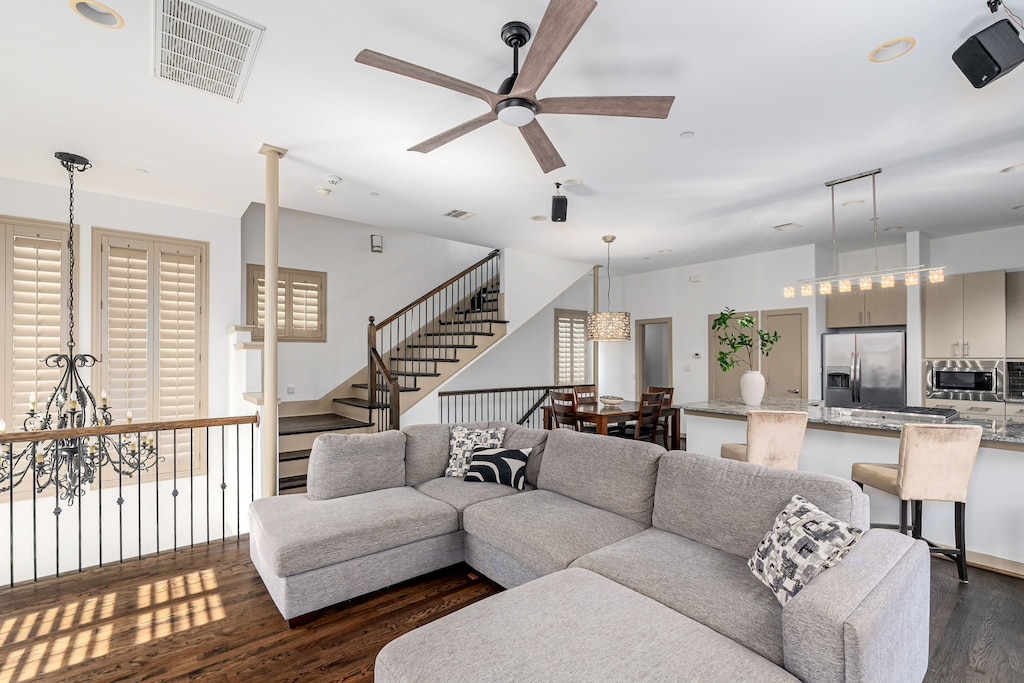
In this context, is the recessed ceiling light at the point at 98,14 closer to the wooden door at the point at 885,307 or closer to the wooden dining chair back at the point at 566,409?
the wooden dining chair back at the point at 566,409

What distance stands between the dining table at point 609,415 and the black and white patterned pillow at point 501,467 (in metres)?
1.86

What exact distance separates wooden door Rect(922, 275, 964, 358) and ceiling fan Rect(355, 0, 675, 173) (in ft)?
18.6

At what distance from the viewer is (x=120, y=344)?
4.54 meters

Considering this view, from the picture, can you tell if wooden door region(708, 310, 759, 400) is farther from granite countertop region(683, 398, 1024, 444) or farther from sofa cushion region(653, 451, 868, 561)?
sofa cushion region(653, 451, 868, 561)

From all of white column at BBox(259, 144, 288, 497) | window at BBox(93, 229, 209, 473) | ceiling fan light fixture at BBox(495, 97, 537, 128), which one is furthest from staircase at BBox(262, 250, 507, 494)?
ceiling fan light fixture at BBox(495, 97, 537, 128)

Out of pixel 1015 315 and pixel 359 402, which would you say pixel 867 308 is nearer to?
pixel 1015 315

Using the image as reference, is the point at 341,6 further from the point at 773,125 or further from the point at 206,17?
the point at 773,125

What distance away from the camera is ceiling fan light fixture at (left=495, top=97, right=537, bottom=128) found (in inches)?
89.6

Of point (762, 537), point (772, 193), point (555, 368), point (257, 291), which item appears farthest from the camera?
point (555, 368)

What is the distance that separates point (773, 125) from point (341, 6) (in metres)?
2.61

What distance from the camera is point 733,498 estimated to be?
243 centimetres

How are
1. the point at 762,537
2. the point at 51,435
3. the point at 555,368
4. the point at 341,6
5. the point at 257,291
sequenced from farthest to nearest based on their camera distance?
1. the point at 555,368
2. the point at 257,291
3. the point at 51,435
4. the point at 762,537
5. the point at 341,6

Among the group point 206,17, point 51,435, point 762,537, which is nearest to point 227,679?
point 51,435

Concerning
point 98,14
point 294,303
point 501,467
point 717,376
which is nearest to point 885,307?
point 717,376
